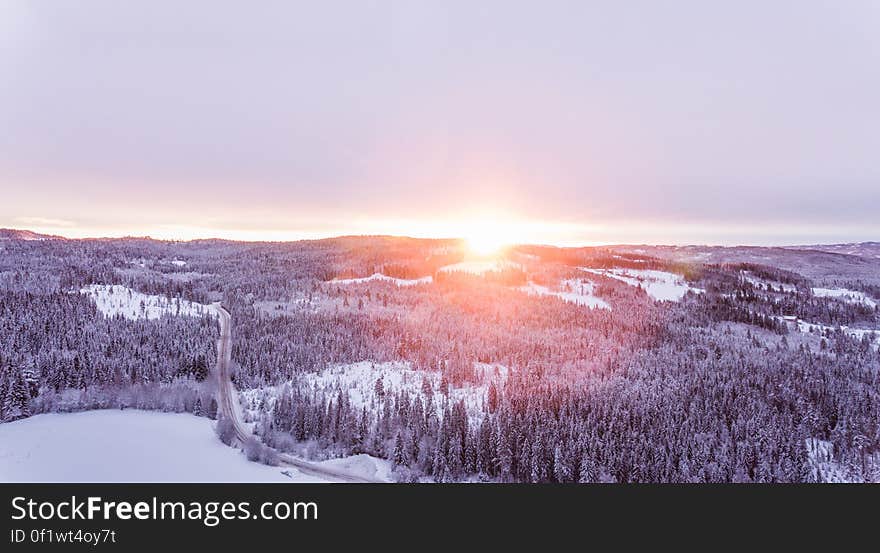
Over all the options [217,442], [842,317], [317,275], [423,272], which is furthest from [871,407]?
[317,275]

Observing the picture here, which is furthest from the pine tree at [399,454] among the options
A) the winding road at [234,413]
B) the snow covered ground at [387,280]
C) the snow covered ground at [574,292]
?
the snow covered ground at [387,280]

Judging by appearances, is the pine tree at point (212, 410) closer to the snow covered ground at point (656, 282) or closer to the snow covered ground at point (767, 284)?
the snow covered ground at point (656, 282)

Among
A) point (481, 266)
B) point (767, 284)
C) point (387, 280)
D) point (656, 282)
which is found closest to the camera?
point (387, 280)

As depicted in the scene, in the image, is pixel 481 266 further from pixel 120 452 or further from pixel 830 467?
pixel 120 452

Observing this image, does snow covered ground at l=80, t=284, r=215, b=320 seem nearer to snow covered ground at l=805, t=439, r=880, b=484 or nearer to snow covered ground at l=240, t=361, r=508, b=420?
snow covered ground at l=240, t=361, r=508, b=420

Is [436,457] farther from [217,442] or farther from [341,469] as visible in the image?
[217,442]

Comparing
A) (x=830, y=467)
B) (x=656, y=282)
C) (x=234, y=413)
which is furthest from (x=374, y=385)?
(x=656, y=282)
